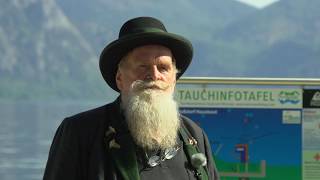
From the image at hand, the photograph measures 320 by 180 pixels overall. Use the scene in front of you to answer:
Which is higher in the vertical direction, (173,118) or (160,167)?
(173,118)

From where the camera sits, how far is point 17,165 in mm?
65625

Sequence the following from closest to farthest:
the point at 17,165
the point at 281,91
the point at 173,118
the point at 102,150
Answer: the point at 102,150 < the point at 173,118 < the point at 281,91 < the point at 17,165

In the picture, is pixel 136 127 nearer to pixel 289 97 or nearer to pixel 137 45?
pixel 137 45

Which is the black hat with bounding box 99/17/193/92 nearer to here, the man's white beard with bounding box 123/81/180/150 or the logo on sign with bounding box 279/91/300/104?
the man's white beard with bounding box 123/81/180/150

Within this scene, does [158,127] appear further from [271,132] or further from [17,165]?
[17,165]

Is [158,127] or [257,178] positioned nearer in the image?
[158,127]

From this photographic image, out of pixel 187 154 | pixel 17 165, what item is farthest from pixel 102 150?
pixel 17 165

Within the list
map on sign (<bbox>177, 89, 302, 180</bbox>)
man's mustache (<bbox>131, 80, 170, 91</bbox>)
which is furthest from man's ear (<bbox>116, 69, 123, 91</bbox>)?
map on sign (<bbox>177, 89, 302, 180</bbox>)

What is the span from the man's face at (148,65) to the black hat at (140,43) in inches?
1.1

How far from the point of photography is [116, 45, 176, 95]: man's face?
3.17 meters

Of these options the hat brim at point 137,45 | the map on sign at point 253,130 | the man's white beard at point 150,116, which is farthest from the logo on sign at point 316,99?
the man's white beard at point 150,116

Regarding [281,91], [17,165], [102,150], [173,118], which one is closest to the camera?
[102,150]

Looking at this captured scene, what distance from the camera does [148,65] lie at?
10.4 ft

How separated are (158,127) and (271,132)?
11.8ft
